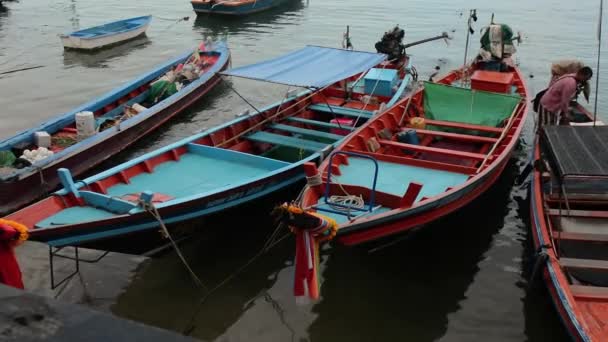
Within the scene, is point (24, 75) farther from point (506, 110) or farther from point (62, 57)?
point (506, 110)

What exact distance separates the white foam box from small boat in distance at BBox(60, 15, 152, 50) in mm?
10807

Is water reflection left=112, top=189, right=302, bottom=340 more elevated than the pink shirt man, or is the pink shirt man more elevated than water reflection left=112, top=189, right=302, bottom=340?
the pink shirt man

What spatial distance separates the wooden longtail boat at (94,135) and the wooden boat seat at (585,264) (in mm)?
5818

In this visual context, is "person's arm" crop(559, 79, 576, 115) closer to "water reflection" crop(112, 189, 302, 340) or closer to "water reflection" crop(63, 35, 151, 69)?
"water reflection" crop(112, 189, 302, 340)

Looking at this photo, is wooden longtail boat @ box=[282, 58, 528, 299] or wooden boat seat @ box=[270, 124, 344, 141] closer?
wooden longtail boat @ box=[282, 58, 528, 299]

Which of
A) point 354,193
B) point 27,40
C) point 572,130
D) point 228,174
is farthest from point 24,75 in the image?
point 572,130

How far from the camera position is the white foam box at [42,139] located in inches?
373

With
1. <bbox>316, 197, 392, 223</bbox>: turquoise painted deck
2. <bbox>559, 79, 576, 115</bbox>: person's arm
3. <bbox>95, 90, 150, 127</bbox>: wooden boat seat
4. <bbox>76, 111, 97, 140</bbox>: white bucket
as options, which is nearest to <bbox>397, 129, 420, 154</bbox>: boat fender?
<bbox>559, 79, 576, 115</bbox>: person's arm

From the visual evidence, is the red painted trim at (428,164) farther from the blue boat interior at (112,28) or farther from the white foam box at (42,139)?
the blue boat interior at (112,28)

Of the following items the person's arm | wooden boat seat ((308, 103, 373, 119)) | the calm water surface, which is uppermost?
the person's arm

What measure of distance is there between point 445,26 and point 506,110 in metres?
18.1

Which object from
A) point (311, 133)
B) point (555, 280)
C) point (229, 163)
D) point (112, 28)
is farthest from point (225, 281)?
point (112, 28)

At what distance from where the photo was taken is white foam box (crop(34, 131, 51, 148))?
373 inches

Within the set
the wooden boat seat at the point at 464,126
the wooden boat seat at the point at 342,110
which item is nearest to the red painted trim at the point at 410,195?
the wooden boat seat at the point at 464,126
